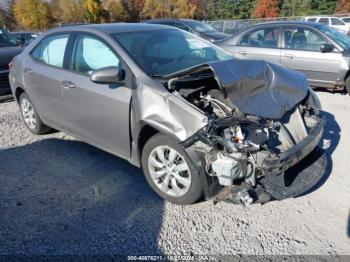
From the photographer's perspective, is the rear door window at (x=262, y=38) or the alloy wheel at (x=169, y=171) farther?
the rear door window at (x=262, y=38)

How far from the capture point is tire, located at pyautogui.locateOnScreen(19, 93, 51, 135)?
5.27 meters

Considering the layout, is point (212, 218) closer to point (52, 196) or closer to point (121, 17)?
point (52, 196)

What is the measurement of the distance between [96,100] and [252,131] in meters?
1.78

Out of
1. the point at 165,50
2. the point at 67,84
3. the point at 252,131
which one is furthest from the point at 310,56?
the point at 67,84

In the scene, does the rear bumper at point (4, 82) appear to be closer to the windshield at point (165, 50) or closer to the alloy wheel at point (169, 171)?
the windshield at point (165, 50)

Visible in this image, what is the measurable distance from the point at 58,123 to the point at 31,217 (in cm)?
166

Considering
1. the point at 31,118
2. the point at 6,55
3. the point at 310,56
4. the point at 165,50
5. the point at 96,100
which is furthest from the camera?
the point at 6,55

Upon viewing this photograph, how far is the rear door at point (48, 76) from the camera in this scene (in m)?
4.41

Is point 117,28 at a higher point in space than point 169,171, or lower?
higher

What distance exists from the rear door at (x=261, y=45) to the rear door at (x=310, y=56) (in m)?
0.19

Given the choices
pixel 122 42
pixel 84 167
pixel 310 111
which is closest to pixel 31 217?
pixel 84 167

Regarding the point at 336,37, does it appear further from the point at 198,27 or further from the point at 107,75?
the point at 198,27

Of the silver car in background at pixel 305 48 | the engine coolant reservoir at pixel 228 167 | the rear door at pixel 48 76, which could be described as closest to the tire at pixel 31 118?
the rear door at pixel 48 76

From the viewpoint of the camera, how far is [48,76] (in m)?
4.54
